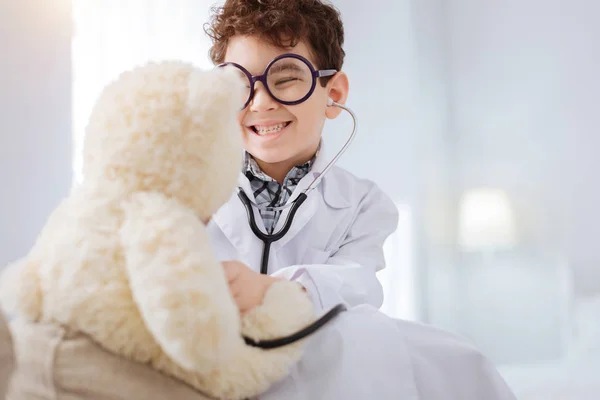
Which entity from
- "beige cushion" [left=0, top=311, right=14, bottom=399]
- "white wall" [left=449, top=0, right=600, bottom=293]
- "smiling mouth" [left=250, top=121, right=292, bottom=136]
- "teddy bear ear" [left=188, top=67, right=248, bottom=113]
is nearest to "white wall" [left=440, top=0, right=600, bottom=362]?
"white wall" [left=449, top=0, right=600, bottom=293]

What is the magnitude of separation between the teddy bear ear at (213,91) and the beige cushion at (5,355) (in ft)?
0.68

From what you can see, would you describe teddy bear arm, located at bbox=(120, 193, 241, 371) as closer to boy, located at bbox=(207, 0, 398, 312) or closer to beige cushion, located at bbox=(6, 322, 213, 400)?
beige cushion, located at bbox=(6, 322, 213, 400)

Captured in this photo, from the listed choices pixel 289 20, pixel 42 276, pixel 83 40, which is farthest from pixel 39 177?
pixel 42 276

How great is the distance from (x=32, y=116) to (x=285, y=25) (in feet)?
2.05

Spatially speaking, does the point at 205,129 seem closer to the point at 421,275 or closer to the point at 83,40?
the point at 83,40

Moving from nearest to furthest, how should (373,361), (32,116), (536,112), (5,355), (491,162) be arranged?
(5,355), (373,361), (32,116), (536,112), (491,162)

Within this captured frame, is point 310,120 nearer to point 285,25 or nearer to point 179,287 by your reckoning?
point 285,25

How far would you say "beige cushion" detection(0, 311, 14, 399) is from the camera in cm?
36

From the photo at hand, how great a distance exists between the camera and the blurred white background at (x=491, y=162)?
2.21 m

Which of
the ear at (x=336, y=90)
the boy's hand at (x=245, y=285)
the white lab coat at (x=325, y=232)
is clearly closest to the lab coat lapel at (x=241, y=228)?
the white lab coat at (x=325, y=232)

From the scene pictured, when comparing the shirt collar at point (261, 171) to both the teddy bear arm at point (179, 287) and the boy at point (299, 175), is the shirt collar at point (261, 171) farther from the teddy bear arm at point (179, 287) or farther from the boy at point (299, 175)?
the teddy bear arm at point (179, 287)

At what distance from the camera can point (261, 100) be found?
1071 mm

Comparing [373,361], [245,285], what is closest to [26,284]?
[245,285]

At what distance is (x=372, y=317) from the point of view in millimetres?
625
